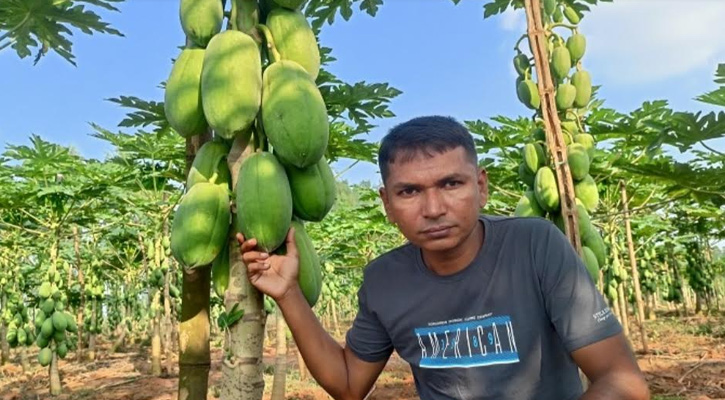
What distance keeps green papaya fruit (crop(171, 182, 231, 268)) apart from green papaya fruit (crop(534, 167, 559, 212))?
1.87 m

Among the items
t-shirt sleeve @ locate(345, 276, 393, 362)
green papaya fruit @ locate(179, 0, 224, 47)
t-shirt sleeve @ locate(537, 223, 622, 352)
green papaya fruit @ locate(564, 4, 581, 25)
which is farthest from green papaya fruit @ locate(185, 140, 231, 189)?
green papaya fruit @ locate(564, 4, 581, 25)

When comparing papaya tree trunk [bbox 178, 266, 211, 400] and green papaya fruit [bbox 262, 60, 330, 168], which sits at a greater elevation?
green papaya fruit [bbox 262, 60, 330, 168]

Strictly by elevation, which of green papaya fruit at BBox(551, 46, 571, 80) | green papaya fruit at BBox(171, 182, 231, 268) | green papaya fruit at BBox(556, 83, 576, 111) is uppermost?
green papaya fruit at BBox(551, 46, 571, 80)

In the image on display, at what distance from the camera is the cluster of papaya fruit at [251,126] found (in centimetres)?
146

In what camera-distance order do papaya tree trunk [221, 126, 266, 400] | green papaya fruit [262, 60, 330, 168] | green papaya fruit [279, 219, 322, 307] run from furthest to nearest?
green papaya fruit [279, 219, 322, 307] < green papaya fruit [262, 60, 330, 168] < papaya tree trunk [221, 126, 266, 400]

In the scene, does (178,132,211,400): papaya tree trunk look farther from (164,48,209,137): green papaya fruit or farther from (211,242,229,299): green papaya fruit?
(164,48,209,137): green papaya fruit

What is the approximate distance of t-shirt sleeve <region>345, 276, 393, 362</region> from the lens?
1.95 metres

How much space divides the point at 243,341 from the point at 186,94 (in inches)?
24.5

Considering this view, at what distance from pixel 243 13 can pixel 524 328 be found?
105cm

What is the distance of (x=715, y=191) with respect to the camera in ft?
14.3

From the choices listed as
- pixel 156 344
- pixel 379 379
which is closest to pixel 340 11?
pixel 379 379

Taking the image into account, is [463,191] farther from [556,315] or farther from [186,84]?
[186,84]

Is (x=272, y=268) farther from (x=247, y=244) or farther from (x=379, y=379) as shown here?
(x=379, y=379)

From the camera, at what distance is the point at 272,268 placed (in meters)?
1.49
